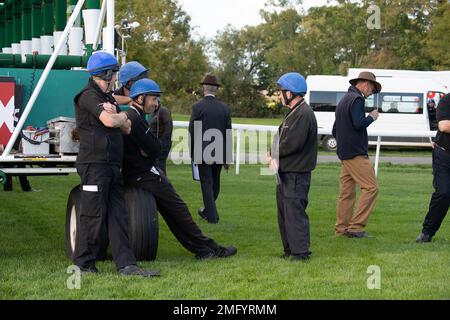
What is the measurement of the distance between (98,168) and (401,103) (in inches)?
1065

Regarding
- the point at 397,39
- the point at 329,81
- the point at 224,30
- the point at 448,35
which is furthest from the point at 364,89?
the point at 224,30

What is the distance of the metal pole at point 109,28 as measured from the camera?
8.71 m

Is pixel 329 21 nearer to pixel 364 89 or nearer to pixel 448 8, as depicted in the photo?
pixel 448 8

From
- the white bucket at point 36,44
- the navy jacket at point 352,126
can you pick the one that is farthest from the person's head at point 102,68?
the navy jacket at point 352,126

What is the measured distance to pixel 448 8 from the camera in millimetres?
44781

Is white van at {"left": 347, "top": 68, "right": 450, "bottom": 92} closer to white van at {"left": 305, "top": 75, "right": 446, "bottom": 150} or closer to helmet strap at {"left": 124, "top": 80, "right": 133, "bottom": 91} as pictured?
white van at {"left": 305, "top": 75, "right": 446, "bottom": 150}

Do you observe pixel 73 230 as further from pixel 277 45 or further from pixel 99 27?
pixel 277 45

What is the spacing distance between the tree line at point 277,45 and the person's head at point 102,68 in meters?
28.7

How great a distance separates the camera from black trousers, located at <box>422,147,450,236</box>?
9.75 metres

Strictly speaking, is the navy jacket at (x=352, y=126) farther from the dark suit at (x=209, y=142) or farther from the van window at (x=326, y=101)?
the van window at (x=326, y=101)

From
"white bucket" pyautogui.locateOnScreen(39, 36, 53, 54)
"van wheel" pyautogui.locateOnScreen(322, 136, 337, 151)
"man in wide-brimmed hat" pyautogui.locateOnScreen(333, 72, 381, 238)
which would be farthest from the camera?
"van wheel" pyautogui.locateOnScreen(322, 136, 337, 151)

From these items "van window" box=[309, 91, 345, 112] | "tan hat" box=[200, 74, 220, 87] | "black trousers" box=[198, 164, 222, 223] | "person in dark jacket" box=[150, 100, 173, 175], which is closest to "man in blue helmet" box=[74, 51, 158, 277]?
"person in dark jacket" box=[150, 100, 173, 175]

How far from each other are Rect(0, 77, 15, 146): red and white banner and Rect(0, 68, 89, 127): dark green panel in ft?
0.97

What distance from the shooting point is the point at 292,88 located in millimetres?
8859
